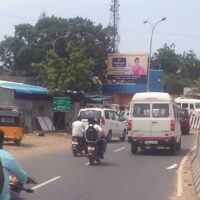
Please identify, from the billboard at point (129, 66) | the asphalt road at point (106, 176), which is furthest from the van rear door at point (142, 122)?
the billboard at point (129, 66)

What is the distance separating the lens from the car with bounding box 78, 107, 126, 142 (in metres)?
32.8

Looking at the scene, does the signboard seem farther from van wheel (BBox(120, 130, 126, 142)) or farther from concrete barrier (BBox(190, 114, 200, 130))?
concrete barrier (BBox(190, 114, 200, 130))

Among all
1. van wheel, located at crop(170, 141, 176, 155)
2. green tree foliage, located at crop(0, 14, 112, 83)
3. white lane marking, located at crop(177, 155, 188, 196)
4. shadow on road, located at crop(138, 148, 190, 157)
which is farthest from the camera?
green tree foliage, located at crop(0, 14, 112, 83)

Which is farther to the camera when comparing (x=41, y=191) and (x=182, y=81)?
(x=182, y=81)

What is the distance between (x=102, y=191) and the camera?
1378 centimetres

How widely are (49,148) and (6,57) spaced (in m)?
46.5

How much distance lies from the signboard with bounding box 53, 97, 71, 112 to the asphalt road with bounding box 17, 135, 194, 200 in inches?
572

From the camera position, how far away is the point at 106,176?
55.2ft

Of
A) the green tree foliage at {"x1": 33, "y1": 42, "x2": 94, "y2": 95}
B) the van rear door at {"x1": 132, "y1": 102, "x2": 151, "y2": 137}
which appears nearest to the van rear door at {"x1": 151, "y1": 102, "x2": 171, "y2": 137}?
the van rear door at {"x1": 132, "y1": 102, "x2": 151, "y2": 137}

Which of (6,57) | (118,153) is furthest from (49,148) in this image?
(6,57)

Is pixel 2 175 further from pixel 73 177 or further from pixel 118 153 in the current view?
pixel 118 153

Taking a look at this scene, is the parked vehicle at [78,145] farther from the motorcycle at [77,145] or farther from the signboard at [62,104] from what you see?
the signboard at [62,104]

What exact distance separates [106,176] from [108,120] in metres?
17.2

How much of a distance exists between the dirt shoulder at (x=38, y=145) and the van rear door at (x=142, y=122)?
3.92 meters
